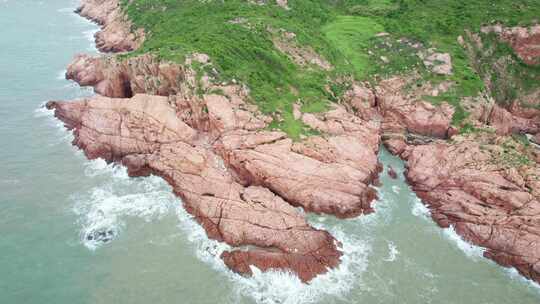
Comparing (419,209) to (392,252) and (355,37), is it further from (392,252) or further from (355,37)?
(355,37)

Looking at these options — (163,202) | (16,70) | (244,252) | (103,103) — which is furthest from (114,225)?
(16,70)

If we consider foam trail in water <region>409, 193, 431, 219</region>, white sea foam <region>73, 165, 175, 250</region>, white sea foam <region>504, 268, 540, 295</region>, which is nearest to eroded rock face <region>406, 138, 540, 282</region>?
white sea foam <region>504, 268, 540, 295</region>

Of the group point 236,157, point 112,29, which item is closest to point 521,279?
point 236,157

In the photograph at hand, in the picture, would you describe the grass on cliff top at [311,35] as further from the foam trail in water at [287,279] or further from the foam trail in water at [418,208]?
the foam trail in water at [287,279]

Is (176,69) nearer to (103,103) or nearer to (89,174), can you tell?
(103,103)

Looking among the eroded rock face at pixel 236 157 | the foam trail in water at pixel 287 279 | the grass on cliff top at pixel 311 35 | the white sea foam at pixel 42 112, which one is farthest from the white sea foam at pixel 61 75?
the foam trail in water at pixel 287 279
